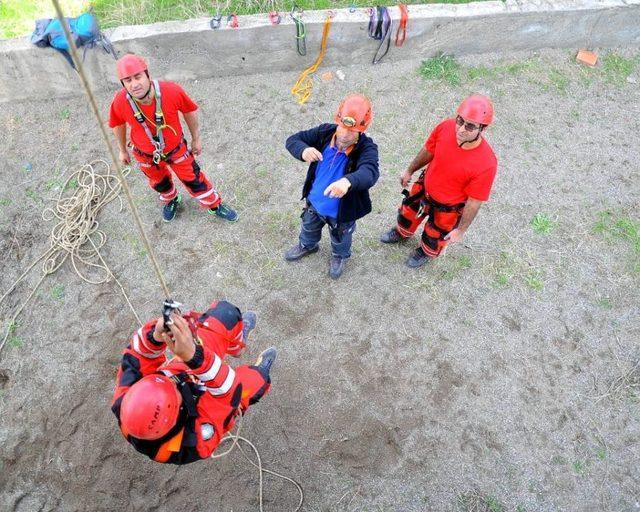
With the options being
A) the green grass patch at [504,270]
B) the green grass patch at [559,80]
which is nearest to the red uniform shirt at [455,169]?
the green grass patch at [504,270]

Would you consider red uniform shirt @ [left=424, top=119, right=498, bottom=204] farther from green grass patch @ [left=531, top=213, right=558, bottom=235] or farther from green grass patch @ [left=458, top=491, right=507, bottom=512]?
green grass patch @ [left=458, top=491, right=507, bottom=512]

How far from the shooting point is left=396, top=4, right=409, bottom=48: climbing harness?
5969mm

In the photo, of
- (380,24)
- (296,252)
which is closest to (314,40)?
(380,24)

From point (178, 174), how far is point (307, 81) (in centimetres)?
275

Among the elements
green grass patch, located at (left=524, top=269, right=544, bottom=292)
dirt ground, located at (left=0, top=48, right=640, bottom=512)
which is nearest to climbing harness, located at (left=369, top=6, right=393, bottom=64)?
dirt ground, located at (left=0, top=48, right=640, bottom=512)

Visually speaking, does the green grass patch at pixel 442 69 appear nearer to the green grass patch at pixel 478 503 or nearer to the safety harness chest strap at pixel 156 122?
the safety harness chest strap at pixel 156 122

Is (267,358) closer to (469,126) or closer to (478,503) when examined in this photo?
(478,503)

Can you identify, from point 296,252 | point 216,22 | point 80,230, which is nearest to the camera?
point 296,252

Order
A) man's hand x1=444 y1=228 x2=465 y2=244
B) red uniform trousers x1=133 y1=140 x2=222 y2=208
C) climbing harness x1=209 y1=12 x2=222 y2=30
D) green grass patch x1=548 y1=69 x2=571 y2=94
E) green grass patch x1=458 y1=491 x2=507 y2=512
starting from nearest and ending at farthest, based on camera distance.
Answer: green grass patch x1=458 y1=491 x2=507 y2=512, man's hand x1=444 y1=228 x2=465 y2=244, red uniform trousers x1=133 y1=140 x2=222 y2=208, climbing harness x1=209 y1=12 x2=222 y2=30, green grass patch x1=548 y1=69 x2=571 y2=94

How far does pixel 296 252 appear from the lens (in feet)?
15.8

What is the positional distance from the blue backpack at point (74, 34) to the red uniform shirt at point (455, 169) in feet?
14.7

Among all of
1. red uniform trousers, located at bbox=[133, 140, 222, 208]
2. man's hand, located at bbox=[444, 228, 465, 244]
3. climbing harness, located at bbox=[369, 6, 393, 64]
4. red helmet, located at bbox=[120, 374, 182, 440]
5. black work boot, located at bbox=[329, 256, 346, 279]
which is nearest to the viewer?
red helmet, located at bbox=[120, 374, 182, 440]

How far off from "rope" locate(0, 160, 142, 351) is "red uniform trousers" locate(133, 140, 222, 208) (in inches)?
35.0

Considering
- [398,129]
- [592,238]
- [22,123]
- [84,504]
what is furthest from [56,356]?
[592,238]
